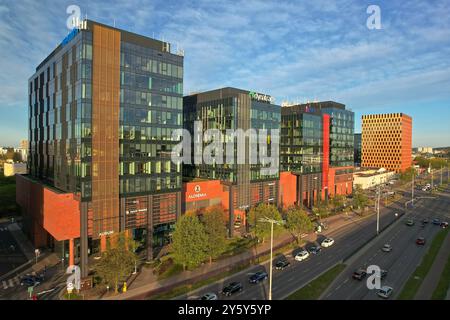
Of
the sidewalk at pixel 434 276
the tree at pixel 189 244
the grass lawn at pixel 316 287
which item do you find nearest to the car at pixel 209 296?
the tree at pixel 189 244

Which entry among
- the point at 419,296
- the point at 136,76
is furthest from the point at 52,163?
the point at 419,296

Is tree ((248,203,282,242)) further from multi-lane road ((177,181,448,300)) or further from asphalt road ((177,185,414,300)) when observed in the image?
multi-lane road ((177,181,448,300))

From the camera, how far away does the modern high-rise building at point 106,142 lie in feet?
167

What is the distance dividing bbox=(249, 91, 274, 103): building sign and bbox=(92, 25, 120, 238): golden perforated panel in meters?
39.1

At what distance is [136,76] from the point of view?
2217 inches

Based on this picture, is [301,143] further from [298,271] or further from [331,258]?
[298,271]

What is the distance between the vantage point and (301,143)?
338 feet

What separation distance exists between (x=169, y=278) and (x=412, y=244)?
2083 inches

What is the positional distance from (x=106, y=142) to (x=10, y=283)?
87.1 feet

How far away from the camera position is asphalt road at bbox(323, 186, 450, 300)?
43.4 meters

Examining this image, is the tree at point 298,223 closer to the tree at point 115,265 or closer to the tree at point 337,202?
the tree at point 115,265

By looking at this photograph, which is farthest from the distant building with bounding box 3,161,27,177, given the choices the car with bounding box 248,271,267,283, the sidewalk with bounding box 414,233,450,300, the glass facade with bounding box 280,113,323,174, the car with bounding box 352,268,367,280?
the sidewalk with bounding box 414,233,450,300

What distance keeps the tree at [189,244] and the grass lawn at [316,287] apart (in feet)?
51.2

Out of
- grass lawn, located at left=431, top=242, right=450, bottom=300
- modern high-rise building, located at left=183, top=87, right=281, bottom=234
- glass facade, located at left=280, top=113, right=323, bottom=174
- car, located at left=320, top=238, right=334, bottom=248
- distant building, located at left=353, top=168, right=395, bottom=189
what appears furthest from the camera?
distant building, located at left=353, top=168, right=395, bottom=189
